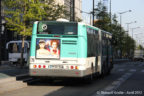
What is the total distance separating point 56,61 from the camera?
1588cm

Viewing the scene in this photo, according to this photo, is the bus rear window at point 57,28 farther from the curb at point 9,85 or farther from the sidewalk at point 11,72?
the sidewalk at point 11,72

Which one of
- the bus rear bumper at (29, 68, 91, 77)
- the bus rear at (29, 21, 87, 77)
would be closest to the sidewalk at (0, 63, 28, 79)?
the bus rear bumper at (29, 68, 91, 77)

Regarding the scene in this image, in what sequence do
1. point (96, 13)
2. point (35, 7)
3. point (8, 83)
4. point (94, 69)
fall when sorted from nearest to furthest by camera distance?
point (8, 83) < point (94, 69) < point (35, 7) < point (96, 13)

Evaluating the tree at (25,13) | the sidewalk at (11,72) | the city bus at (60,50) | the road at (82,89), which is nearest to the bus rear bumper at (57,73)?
the city bus at (60,50)

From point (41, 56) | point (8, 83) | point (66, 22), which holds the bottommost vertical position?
point (8, 83)

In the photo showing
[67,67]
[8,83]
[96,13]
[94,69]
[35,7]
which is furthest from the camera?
[96,13]

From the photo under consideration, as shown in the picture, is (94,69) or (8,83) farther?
(94,69)

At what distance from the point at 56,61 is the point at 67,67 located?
0.54 meters

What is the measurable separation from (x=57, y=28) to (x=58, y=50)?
Result: 0.98 m

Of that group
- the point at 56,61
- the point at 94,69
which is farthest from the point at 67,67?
the point at 94,69

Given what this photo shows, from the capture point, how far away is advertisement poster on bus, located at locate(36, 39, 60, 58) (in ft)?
52.4

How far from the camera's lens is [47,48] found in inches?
632

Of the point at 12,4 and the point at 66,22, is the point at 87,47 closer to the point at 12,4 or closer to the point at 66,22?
the point at 66,22

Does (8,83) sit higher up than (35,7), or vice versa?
(35,7)
